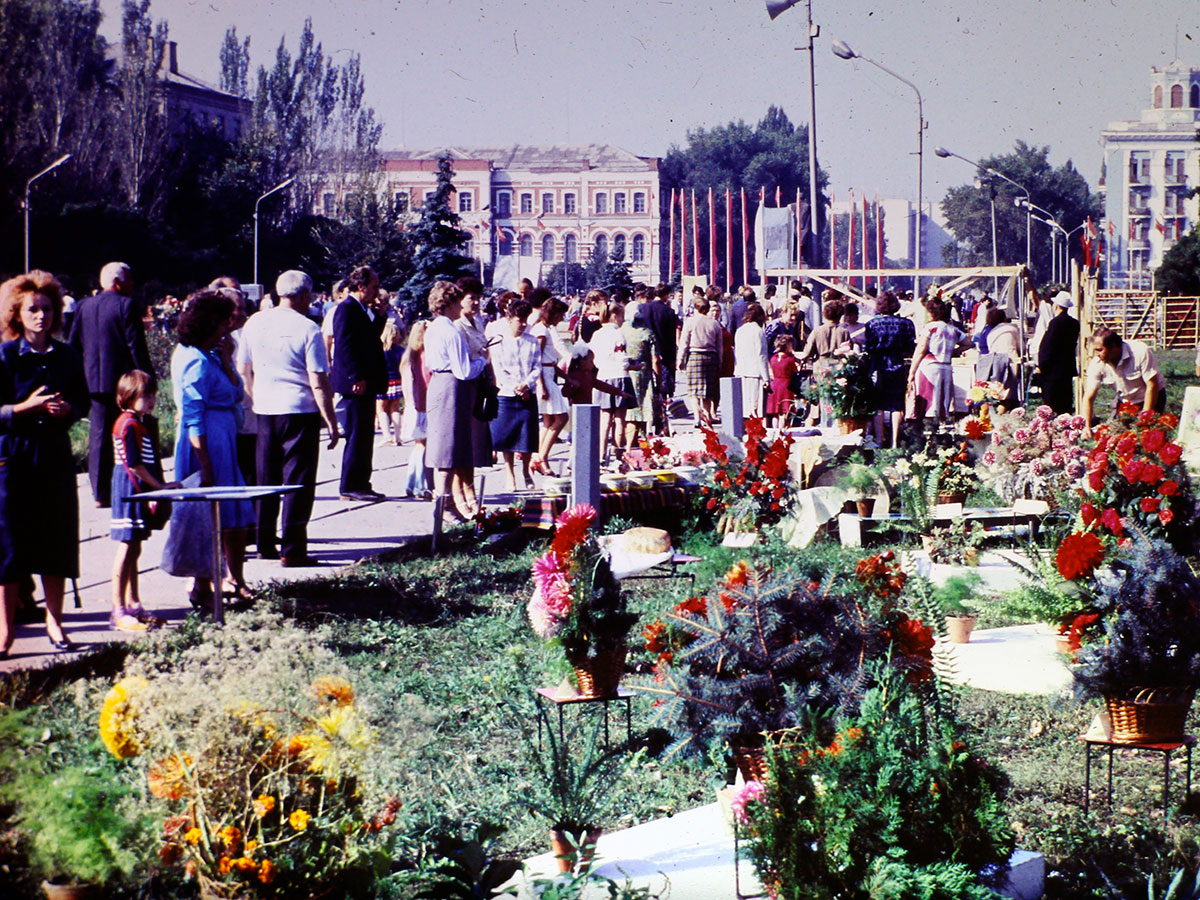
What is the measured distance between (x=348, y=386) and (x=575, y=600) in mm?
5615

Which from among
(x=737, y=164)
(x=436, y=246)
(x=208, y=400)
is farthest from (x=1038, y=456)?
(x=737, y=164)

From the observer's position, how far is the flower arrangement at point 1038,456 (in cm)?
926

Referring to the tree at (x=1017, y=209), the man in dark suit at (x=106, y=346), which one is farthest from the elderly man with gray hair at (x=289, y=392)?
the tree at (x=1017, y=209)

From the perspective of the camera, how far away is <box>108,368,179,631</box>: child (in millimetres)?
6488

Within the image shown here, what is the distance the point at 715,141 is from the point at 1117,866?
10802cm

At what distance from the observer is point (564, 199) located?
323 ft

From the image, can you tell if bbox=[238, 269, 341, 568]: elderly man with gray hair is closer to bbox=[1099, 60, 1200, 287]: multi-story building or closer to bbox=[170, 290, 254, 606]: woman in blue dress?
bbox=[170, 290, 254, 606]: woman in blue dress

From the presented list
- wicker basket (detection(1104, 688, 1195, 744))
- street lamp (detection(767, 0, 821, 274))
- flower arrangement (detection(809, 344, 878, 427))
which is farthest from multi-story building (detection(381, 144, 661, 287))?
wicker basket (detection(1104, 688, 1195, 744))

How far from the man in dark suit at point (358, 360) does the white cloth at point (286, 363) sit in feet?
5.23

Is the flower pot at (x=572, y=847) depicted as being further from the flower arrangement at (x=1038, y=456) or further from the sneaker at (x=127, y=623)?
the flower arrangement at (x=1038, y=456)

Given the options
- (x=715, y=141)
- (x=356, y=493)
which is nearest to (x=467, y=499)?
(x=356, y=493)

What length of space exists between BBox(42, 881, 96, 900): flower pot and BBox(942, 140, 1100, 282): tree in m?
95.6

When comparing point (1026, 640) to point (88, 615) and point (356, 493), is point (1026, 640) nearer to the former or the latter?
point (88, 615)

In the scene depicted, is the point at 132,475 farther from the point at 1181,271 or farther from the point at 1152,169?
the point at 1152,169
